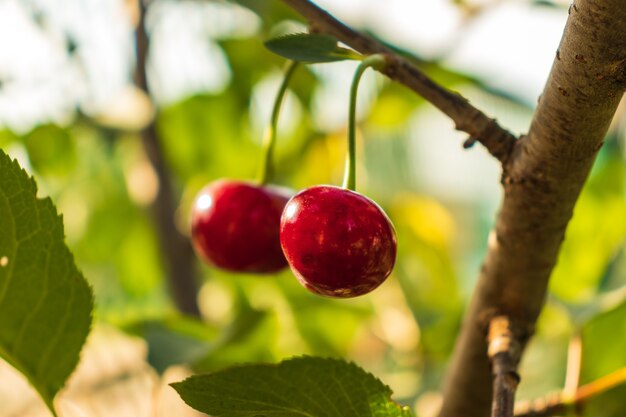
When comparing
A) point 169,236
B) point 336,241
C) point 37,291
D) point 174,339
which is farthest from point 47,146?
point 336,241

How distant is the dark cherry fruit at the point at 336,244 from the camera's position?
431 mm

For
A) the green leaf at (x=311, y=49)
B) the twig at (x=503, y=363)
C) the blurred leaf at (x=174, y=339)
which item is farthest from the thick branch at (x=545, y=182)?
the blurred leaf at (x=174, y=339)

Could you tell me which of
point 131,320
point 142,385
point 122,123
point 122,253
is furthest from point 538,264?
point 122,253

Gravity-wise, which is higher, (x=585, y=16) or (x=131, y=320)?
(x=585, y=16)

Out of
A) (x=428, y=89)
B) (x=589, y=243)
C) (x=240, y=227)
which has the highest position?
(x=589, y=243)

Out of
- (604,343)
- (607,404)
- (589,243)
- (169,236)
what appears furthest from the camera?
(589,243)

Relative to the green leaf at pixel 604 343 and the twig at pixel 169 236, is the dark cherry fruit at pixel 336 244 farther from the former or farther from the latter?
the twig at pixel 169 236

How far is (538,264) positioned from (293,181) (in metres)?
A: 0.75

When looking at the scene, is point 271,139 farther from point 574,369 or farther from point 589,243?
point 589,243

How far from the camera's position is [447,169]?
9.46 ft

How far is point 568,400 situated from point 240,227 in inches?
10.5

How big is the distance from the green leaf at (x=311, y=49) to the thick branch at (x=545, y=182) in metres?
0.11

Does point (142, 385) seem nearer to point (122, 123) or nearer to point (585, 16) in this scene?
point (122, 123)

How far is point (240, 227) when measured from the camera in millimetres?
605
